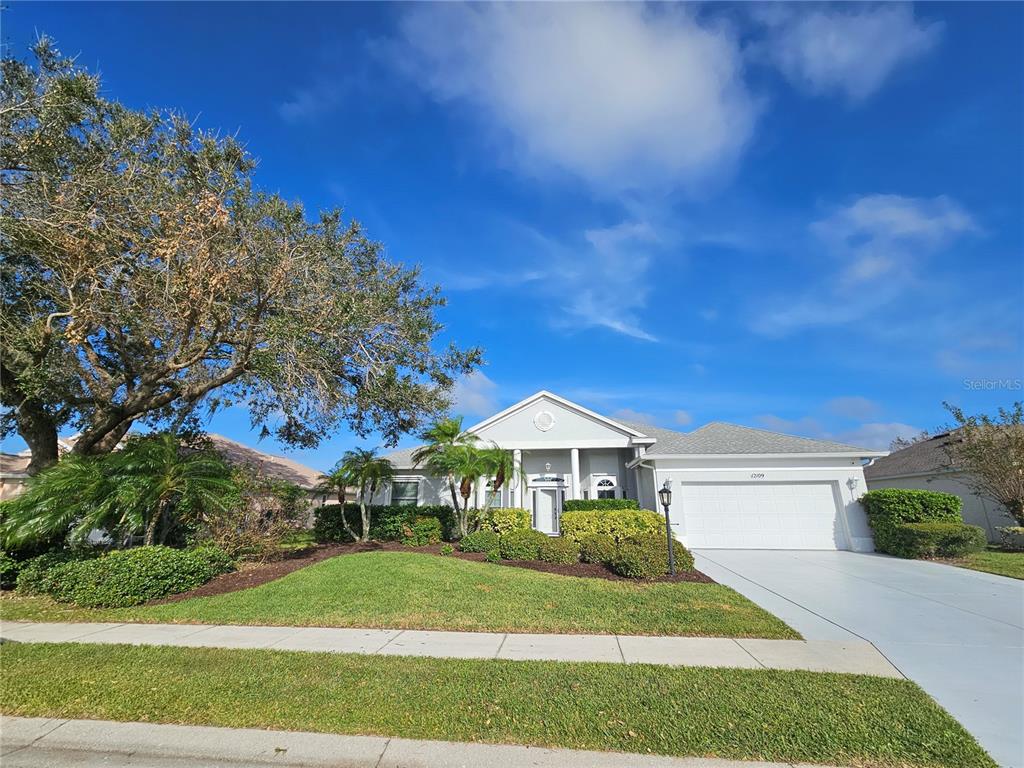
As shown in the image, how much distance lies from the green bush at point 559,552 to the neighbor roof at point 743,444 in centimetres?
602

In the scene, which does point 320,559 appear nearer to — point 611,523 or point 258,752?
point 611,523

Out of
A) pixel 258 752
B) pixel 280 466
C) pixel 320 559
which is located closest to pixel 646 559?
pixel 258 752

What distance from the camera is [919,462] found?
2088cm

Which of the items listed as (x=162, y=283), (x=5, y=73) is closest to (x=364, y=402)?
(x=162, y=283)

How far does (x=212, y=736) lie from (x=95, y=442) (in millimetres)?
11079

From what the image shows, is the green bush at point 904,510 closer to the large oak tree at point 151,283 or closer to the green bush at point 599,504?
the green bush at point 599,504

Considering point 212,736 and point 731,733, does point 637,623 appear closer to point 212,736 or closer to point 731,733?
point 731,733

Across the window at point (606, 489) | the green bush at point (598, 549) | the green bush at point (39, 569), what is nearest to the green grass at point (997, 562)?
the green bush at point (598, 549)

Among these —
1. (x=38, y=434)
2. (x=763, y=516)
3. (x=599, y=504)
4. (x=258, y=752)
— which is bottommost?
(x=258, y=752)

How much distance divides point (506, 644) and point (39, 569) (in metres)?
9.16

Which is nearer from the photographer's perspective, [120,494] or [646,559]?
[120,494]

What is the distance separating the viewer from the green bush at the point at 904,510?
13.5 meters

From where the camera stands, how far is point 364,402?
12430mm

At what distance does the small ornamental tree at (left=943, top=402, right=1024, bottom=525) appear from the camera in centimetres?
1448
